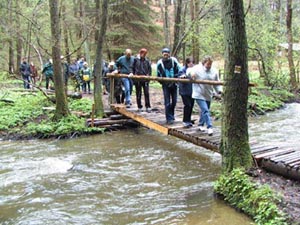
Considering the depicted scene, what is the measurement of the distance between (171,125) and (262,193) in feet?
14.5

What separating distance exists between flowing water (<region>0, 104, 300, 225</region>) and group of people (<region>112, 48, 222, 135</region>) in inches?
37.8

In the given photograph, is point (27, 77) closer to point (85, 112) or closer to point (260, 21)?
point (85, 112)

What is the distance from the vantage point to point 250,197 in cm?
523

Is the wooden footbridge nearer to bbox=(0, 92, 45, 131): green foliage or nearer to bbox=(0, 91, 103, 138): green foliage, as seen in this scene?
bbox=(0, 91, 103, 138): green foliage

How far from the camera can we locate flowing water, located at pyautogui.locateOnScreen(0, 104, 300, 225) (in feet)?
18.0

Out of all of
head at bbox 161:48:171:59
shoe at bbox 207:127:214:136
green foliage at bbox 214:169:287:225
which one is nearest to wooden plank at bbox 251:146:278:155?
green foliage at bbox 214:169:287:225

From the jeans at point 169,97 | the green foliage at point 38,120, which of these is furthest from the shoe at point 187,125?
the green foliage at point 38,120

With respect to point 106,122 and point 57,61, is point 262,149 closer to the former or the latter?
point 106,122

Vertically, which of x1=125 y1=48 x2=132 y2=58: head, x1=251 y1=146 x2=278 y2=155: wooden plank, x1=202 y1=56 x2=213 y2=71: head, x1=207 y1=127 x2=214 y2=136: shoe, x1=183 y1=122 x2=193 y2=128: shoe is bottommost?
x1=251 y1=146 x2=278 y2=155: wooden plank

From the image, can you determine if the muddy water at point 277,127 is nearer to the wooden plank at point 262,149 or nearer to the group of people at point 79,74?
the wooden plank at point 262,149

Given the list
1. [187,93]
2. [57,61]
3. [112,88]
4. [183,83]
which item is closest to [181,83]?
[183,83]

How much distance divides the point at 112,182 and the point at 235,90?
2938 mm

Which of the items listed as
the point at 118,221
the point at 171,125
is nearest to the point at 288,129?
the point at 171,125

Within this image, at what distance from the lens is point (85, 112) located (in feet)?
43.8
